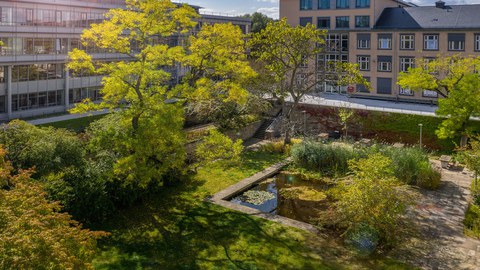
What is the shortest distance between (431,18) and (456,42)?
4728mm

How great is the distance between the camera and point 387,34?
51750mm

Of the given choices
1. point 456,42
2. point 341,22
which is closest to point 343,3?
point 341,22

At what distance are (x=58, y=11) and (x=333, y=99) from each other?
103 feet

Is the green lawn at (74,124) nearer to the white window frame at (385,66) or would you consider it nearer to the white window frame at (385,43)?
the white window frame at (385,66)

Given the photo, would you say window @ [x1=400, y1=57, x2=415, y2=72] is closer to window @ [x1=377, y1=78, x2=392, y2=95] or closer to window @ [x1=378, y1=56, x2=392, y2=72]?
window @ [x1=378, y1=56, x2=392, y2=72]

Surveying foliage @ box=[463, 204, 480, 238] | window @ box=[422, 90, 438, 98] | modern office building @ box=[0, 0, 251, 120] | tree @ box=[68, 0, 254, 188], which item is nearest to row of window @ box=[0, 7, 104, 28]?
modern office building @ box=[0, 0, 251, 120]

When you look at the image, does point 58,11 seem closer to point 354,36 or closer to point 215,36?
point 215,36

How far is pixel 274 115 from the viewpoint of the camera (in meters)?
43.4

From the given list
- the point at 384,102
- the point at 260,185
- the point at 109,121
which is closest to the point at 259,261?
the point at 260,185

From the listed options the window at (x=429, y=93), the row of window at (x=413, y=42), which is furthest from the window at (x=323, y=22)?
the window at (x=429, y=93)

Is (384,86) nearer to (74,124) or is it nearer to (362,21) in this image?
(362,21)

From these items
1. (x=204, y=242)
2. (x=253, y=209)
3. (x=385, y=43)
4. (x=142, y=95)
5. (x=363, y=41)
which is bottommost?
(x=204, y=242)

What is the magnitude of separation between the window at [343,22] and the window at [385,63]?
6399 mm

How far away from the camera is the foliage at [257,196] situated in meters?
23.8
